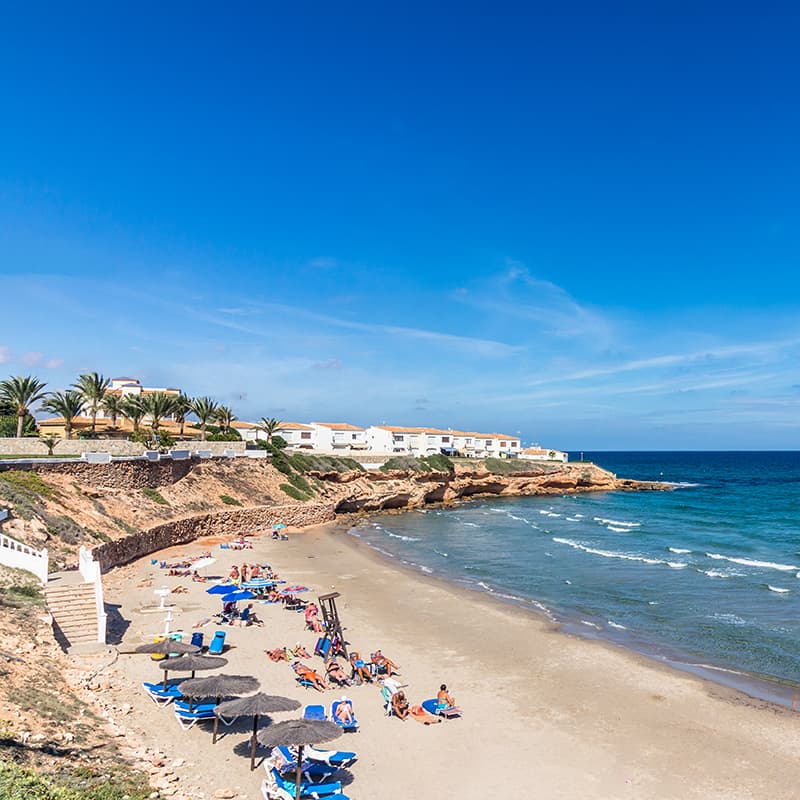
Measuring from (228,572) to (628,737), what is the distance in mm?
21954

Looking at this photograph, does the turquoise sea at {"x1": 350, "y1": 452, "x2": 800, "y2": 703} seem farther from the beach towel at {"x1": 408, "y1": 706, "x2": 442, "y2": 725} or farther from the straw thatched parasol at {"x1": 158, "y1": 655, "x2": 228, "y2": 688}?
the straw thatched parasol at {"x1": 158, "y1": 655, "x2": 228, "y2": 688}

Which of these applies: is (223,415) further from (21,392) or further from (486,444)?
(486,444)

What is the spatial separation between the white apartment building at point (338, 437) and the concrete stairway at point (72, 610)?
78.8 metres

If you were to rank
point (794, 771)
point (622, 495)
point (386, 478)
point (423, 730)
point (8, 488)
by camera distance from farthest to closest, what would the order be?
point (622, 495) → point (386, 478) → point (8, 488) → point (423, 730) → point (794, 771)

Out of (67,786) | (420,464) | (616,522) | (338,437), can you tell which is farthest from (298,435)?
(67,786)

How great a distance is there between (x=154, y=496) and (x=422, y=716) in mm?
31346

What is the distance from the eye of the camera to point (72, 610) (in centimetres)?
1903

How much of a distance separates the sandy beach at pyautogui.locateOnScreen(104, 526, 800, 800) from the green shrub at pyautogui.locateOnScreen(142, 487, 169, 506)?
51.5 feet

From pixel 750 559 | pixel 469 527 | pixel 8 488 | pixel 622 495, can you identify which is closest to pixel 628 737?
pixel 8 488

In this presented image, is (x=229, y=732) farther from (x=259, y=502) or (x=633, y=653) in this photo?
(x=259, y=502)

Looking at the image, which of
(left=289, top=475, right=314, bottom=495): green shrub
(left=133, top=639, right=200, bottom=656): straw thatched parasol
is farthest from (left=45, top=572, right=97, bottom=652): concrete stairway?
(left=289, top=475, right=314, bottom=495): green shrub

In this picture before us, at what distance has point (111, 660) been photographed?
1672 centimetres

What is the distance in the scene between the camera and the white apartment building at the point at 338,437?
102 meters

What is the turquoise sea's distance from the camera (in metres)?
21.9
